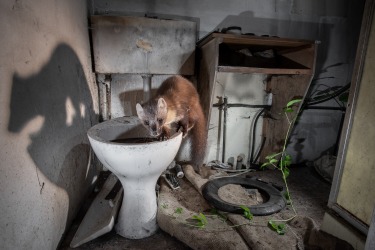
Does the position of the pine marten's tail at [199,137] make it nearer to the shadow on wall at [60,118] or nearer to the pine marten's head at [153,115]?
the pine marten's head at [153,115]

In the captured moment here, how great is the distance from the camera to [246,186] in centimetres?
198

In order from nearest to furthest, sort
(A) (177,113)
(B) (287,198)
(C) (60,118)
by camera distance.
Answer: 1. (C) (60,118)
2. (A) (177,113)
3. (B) (287,198)

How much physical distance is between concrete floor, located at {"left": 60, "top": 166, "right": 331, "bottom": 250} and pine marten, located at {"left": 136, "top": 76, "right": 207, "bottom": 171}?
668 mm

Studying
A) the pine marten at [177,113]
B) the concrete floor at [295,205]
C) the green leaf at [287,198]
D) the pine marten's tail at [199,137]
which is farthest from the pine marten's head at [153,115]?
the green leaf at [287,198]

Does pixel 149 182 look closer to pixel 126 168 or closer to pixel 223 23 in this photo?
pixel 126 168

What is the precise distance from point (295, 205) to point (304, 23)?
66.8 inches

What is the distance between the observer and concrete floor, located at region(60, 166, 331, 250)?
1402 millimetres

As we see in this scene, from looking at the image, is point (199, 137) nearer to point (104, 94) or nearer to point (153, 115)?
point (153, 115)

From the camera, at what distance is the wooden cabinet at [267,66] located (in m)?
1.79

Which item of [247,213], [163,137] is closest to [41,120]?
[163,137]

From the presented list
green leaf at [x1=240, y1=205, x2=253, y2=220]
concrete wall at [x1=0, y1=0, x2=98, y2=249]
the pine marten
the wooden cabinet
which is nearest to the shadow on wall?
concrete wall at [x1=0, y1=0, x2=98, y2=249]

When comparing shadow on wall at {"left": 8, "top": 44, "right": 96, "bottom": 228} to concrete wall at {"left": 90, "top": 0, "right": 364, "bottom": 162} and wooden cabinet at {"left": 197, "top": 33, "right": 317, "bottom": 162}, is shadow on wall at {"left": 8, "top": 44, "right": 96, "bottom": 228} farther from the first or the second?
wooden cabinet at {"left": 197, "top": 33, "right": 317, "bottom": 162}

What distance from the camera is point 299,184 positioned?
7.07 feet

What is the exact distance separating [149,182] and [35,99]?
2.50 ft
